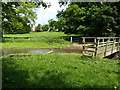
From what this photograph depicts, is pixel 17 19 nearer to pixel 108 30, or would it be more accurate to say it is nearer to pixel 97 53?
pixel 108 30

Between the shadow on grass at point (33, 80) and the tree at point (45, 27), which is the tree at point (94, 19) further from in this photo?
the tree at point (45, 27)

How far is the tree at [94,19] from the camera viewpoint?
1049 inches

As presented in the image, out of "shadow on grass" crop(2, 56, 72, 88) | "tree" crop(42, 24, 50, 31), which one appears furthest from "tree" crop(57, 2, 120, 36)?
"tree" crop(42, 24, 50, 31)

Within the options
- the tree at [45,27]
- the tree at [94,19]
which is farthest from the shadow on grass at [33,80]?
the tree at [45,27]

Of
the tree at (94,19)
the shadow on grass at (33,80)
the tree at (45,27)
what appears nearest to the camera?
the shadow on grass at (33,80)

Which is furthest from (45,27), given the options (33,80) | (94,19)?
(33,80)

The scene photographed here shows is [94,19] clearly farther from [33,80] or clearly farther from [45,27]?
[45,27]

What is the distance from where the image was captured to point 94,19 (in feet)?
96.8

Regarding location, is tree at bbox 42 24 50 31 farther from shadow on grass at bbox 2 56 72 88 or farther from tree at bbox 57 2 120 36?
shadow on grass at bbox 2 56 72 88

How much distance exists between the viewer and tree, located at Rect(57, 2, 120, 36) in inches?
1049

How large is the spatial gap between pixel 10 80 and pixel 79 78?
9.61ft

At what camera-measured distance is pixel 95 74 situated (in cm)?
716

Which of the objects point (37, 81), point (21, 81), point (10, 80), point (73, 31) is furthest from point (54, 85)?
point (73, 31)

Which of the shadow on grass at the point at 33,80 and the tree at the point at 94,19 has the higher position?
the tree at the point at 94,19
